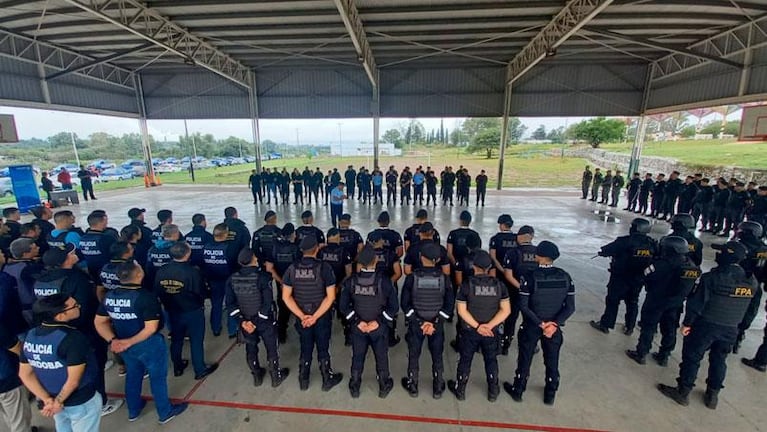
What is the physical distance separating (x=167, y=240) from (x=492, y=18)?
37.5 ft

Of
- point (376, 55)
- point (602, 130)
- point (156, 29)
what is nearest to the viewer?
Result: point (156, 29)

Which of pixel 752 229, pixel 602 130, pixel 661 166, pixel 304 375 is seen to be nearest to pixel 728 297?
pixel 752 229

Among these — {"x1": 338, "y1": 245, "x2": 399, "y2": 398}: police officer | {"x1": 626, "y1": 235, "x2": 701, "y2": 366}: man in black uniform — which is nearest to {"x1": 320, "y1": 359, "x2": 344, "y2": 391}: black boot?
{"x1": 338, "y1": 245, "x2": 399, "y2": 398}: police officer

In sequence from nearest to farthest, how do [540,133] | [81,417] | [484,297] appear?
[81,417] → [484,297] → [540,133]

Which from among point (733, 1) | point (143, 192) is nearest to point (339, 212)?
point (733, 1)

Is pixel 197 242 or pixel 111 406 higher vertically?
pixel 197 242

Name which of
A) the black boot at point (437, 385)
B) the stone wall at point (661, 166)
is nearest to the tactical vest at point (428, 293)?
the black boot at point (437, 385)

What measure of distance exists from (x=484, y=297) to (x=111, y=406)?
379cm

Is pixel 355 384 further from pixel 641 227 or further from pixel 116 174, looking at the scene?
pixel 116 174

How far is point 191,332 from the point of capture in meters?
3.43

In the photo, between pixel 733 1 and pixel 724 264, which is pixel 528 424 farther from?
pixel 733 1

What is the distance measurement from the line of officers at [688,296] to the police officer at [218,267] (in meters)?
5.02

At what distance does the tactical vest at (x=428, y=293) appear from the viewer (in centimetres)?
304

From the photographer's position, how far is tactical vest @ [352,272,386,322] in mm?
3033
